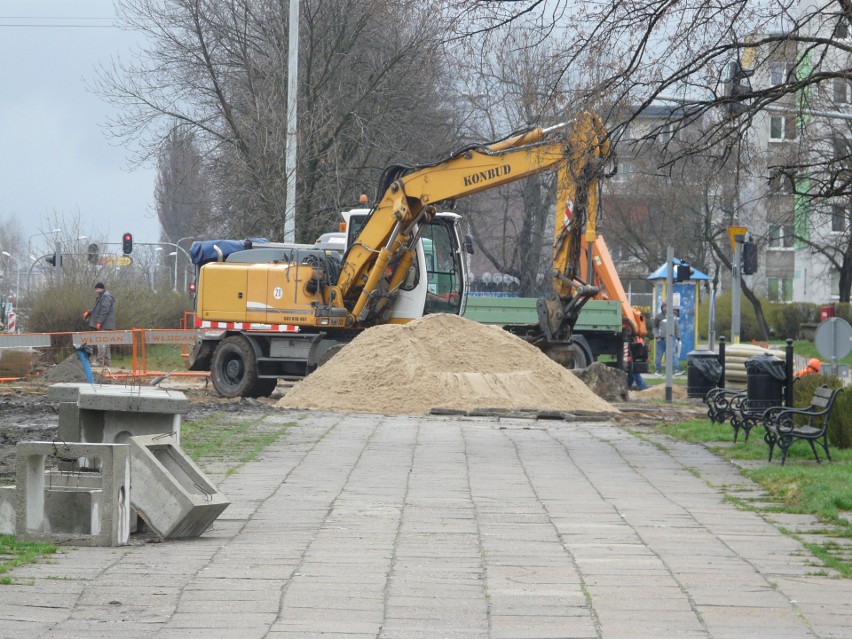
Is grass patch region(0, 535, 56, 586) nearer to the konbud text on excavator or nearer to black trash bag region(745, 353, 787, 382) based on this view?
black trash bag region(745, 353, 787, 382)

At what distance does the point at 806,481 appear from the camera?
452 inches

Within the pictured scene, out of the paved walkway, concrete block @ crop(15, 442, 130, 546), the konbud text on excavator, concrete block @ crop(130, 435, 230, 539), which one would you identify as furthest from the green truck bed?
concrete block @ crop(15, 442, 130, 546)

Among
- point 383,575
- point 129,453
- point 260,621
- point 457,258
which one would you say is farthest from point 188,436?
point 457,258

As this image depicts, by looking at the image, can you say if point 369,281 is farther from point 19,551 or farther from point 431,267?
point 19,551

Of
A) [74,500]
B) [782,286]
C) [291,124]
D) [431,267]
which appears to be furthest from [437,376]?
[782,286]

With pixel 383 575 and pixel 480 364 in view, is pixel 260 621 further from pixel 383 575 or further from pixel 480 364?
pixel 480 364

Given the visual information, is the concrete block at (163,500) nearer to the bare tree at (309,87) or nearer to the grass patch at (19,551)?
the grass patch at (19,551)

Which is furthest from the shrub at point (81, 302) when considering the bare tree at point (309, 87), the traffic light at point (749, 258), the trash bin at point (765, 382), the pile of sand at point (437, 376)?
the trash bin at point (765, 382)

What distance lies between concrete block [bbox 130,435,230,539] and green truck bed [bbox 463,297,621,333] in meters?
20.9

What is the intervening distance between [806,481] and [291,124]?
72.8 ft

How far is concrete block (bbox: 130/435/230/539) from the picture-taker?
27.4 ft

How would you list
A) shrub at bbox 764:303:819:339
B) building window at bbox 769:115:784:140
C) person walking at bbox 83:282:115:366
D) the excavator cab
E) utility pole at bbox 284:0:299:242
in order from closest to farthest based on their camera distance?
building window at bbox 769:115:784:140
the excavator cab
utility pole at bbox 284:0:299:242
person walking at bbox 83:282:115:366
shrub at bbox 764:303:819:339

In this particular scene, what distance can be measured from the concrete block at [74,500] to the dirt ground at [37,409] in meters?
2.12

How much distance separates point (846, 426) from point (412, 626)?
9327mm
